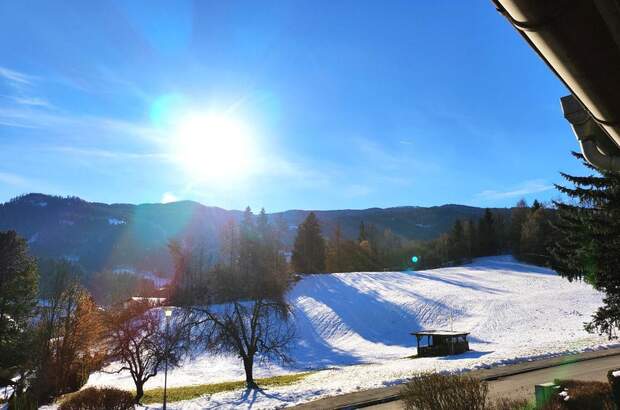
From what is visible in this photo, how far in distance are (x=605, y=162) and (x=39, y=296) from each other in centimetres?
3440

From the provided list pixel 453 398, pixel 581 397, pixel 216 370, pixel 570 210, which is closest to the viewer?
pixel 453 398

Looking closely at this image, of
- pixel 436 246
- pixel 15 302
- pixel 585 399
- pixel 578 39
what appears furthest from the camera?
pixel 436 246

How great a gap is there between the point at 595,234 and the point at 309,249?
7649 centimetres

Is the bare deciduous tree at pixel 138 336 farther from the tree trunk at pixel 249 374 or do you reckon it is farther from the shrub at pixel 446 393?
the shrub at pixel 446 393

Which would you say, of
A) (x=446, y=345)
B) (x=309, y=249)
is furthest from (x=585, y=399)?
(x=309, y=249)

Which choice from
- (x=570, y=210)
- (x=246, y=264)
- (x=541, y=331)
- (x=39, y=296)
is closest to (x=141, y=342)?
(x=246, y=264)

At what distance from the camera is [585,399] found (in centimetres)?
1112

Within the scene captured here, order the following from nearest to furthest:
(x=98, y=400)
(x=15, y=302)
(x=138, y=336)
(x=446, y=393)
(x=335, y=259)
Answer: (x=446, y=393)
(x=98, y=400)
(x=138, y=336)
(x=15, y=302)
(x=335, y=259)

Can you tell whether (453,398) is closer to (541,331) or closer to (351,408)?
(351,408)

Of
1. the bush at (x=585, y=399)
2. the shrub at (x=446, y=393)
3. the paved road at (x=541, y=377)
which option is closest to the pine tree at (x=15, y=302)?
the paved road at (x=541, y=377)

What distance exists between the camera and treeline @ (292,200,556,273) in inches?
3588

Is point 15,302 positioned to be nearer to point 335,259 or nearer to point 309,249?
point 309,249

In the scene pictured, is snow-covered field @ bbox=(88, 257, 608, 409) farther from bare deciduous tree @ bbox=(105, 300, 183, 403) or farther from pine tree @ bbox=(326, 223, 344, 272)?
pine tree @ bbox=(326, 223, 344, 272)

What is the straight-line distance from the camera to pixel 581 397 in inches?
444
